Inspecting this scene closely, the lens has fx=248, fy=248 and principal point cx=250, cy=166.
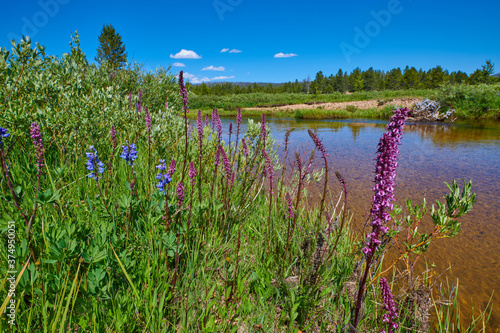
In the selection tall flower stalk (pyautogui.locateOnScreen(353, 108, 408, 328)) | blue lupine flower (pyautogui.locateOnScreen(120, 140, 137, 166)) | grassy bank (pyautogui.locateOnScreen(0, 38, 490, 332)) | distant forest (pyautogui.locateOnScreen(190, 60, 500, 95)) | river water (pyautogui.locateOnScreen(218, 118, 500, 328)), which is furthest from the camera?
distant forest (pyautogui.locateOnScreen(190, 60, 500, 95))

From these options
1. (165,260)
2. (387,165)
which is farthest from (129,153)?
(387,165)

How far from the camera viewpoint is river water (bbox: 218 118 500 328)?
3.18m

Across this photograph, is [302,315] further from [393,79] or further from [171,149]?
[393,79]

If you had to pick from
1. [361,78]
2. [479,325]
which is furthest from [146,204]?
[361,78]

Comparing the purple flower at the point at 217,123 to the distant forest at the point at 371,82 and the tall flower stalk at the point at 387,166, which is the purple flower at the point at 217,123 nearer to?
the tall flower stalk at the point at 387,166

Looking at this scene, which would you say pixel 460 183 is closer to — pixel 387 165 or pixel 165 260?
pixel 387 165

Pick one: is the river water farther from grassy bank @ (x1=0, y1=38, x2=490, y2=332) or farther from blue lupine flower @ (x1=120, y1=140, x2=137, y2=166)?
blue lupine flower @ (x1=120, y1=140, x2=137, y2=166)

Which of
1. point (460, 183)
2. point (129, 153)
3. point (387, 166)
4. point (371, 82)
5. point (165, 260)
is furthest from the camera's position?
point (371, 82)

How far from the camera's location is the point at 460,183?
20.4 ft

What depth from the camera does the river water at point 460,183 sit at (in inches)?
125

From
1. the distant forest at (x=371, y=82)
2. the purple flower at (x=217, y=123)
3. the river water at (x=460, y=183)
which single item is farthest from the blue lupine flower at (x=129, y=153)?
the distant forest at (x=371, y=82)

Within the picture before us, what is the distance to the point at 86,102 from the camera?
13.3ft

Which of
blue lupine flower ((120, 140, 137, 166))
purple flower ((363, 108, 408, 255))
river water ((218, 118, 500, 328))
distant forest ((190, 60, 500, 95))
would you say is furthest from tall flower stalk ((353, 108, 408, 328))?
distant forest ((190, 60, 500, 95))

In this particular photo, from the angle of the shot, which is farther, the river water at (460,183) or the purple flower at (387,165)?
the river water at (460,183)
